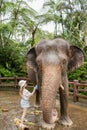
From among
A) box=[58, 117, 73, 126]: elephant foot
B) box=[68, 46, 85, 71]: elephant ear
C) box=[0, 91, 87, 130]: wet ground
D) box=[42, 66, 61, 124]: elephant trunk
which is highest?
box=[68, 46, 85, 71]: elephant ear

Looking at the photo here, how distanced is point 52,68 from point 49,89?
1.80ft

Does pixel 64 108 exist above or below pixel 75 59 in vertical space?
below

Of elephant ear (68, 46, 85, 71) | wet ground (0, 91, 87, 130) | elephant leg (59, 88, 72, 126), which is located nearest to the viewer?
wet ground (0, 91, 87, 130)

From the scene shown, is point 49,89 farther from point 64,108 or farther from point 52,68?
point 64,108

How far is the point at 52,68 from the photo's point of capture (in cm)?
638

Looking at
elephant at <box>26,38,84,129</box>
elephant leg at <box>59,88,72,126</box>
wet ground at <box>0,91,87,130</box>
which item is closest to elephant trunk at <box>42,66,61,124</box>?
elephant at <box>26,38,84,129</box>

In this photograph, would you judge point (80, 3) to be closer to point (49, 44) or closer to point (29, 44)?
point (29, 44)

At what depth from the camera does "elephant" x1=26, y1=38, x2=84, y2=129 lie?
5.96 m

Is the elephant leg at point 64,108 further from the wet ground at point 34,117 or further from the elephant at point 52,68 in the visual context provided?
the wet ground at point 34,117

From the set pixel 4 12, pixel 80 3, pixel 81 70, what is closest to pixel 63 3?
pixel 80 3

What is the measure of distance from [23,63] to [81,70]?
5315 millimetres

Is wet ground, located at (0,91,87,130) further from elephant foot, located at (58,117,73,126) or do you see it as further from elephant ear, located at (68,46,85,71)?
elephant ear, located at (68,46,85,71)

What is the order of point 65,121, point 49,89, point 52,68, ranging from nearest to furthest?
point 49,89
point 52,68
point 65,121

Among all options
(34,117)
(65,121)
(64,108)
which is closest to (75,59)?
(64,108)
